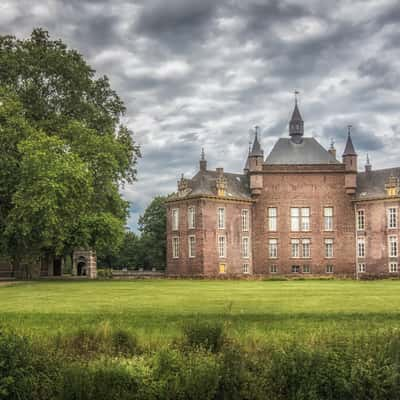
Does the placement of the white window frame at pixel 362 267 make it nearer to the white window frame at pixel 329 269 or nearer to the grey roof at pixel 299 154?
the white window frame at pixel 329 269

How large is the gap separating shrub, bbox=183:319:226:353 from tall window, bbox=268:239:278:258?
52586 mm

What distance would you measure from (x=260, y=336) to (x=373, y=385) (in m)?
3.95

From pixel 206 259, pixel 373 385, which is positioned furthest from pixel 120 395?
pixel 206 259

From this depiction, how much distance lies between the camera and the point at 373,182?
2633 inches

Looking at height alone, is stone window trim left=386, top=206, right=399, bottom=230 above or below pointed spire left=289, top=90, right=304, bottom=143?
below

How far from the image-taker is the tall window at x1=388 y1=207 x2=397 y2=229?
209 ft

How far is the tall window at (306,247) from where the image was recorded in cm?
6656

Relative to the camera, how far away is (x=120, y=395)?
11602mm

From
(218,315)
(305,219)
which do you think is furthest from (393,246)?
(218,315)

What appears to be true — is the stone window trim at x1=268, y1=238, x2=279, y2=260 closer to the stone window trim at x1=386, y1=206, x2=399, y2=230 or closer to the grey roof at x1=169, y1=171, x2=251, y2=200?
the grey roof at x1=169, y1=171, x2=251, y2=200

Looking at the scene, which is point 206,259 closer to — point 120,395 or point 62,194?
point 62,194

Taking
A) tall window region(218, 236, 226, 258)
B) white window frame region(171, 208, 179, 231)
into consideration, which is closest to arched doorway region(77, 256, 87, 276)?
white window frame region(171, 208, 179, 231)

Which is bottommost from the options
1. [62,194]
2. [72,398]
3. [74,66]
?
[72,398]

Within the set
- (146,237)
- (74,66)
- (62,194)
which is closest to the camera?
(62,194)
